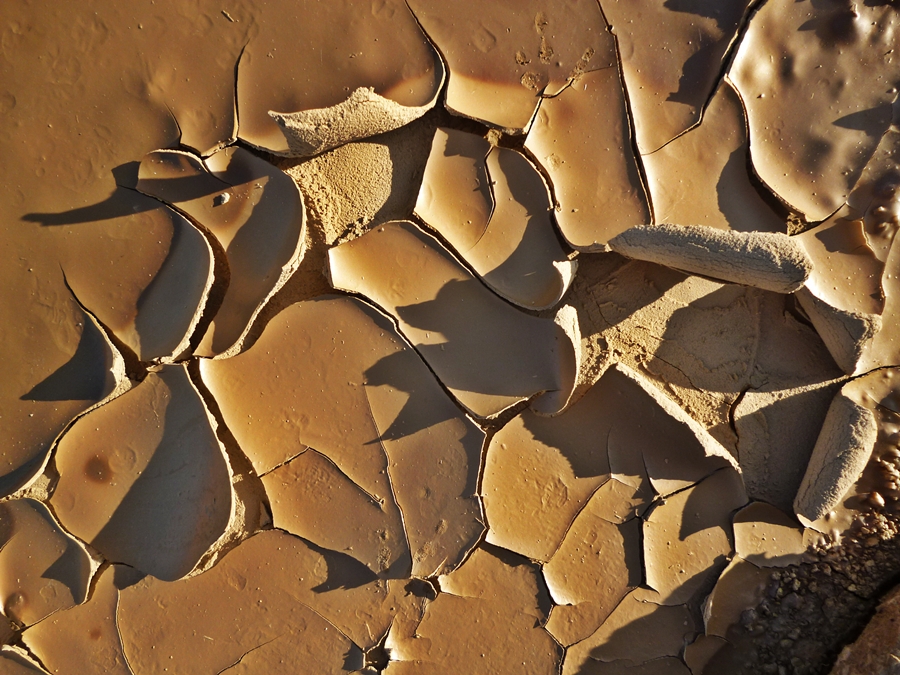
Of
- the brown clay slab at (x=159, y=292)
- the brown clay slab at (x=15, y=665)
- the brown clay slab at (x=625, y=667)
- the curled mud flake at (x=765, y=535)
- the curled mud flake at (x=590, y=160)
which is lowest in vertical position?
the brown clay slab at (x=15, y=665)

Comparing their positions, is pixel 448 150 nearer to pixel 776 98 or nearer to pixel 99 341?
pixel 776 98

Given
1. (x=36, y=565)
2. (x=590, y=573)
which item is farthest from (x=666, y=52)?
(x=36, y=565)

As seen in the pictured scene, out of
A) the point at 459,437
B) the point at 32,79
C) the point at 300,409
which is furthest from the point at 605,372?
the point at 32,79

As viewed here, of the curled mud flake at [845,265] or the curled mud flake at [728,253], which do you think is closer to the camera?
the curled mud flake at [728,253]

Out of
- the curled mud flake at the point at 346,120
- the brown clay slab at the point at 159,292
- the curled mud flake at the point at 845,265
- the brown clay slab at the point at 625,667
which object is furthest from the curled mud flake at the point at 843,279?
the brown clay slab at the point at 159,292

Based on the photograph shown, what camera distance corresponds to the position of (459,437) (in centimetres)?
140

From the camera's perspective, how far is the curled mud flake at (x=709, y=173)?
1.40m

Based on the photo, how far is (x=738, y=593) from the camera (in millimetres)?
1446

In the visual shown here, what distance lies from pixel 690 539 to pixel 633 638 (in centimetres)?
30

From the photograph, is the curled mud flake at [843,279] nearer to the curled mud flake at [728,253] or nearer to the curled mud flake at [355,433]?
the curled mud flake at [728,253]

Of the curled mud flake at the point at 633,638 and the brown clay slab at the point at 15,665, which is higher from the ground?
the curled mud flake at the point at 633,638

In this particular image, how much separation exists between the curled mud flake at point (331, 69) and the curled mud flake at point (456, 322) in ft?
0.95

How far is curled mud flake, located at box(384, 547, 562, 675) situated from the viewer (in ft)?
4.69

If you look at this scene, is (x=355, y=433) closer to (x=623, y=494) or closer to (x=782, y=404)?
(x=623, y=494)
